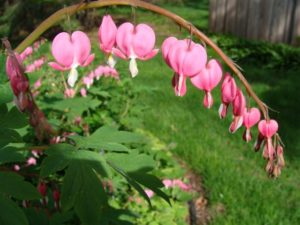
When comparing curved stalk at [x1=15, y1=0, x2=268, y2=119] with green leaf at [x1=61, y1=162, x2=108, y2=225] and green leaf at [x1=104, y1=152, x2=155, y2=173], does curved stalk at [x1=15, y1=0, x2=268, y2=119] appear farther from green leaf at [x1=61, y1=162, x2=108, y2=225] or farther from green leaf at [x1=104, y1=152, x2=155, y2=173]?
green leaf at [x1=104, y1=152, x2=155, y2=173]

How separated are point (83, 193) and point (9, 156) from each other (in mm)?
220

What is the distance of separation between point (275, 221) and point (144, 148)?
3.03ft

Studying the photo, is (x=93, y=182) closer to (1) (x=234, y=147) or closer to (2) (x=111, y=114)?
(2) (x=111, y=114)

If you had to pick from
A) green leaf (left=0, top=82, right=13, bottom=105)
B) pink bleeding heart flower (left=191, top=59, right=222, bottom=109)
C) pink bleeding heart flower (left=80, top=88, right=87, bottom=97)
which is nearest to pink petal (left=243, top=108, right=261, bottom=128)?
pink bleeding heart flower (left=191, top=59, right=222, bottom=109)

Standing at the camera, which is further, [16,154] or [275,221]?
[275,221]

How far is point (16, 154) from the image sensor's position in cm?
128

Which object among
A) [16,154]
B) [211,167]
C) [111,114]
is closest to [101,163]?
[16,154]

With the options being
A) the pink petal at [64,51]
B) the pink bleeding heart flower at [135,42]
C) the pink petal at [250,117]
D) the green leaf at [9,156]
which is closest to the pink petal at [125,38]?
the pink bleeding heart flower at [135,42]

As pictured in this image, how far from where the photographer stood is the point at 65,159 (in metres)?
1.23

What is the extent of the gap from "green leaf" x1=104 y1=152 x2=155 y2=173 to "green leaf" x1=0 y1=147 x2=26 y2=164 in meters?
0.27

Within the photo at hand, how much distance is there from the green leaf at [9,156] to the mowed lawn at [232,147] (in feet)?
6.41

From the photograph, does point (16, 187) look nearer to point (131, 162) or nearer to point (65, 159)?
point (65, 159)

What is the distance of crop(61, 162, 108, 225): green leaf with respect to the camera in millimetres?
1210

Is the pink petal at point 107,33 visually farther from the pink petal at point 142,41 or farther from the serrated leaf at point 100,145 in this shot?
the serrated leaf at point 100,145
